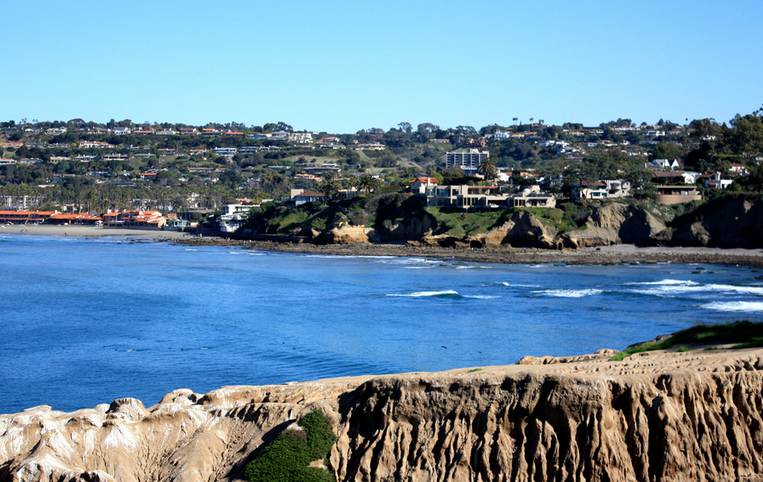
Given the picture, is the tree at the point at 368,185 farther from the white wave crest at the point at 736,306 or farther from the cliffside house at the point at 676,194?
the white wave crest at the point at 736,306

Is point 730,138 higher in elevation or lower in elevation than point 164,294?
higher

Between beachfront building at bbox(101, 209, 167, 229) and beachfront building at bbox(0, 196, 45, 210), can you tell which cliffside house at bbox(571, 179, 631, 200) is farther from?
beachfront building at bbox(0, 196, 45, 210)

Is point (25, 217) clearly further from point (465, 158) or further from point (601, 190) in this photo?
point (601, 190)

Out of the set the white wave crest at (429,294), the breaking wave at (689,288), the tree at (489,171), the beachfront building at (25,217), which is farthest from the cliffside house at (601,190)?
the beachfront building at (25,217)

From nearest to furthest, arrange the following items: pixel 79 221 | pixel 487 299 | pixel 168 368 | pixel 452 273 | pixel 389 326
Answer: pixel 168 368 < pixel 389 326 < pixel 487 299 < pixel 452 273 < pixel 79 221

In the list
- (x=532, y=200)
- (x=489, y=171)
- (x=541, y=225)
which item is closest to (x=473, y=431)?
(x=541, y=225)

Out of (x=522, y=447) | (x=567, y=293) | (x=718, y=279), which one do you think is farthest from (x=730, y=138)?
(x=522, y=447)

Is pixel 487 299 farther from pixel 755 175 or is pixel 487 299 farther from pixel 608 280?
pixel 755 175
